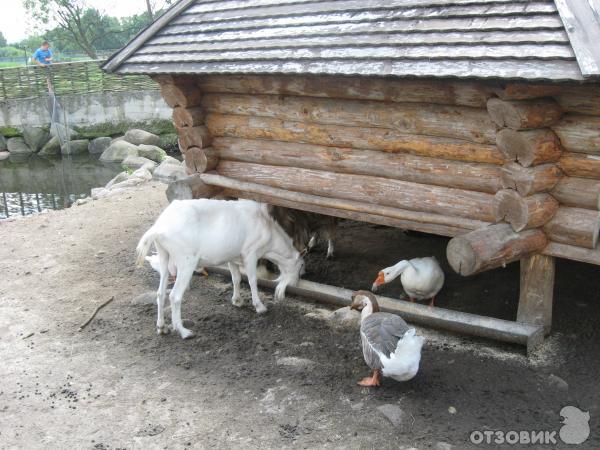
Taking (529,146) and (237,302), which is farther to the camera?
(237,302)

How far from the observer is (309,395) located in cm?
520

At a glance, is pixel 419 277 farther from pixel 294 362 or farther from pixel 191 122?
pixel 191 122

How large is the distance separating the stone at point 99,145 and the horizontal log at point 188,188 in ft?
53.6

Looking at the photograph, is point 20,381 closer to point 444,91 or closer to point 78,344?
point 78,344

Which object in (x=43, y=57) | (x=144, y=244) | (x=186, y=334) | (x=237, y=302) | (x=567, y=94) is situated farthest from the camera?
(x=43, y=57)

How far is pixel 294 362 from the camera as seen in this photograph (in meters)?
5.77

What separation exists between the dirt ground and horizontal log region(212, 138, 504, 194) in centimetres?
149

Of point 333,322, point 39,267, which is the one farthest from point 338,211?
point 39,267

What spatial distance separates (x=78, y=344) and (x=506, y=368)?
4.07 meters

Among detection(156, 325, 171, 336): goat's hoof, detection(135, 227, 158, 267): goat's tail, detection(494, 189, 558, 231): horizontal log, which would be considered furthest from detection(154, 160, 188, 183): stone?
detection(494, 189, 558, 231): horizontal log

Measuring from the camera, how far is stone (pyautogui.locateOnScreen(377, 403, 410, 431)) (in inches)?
185

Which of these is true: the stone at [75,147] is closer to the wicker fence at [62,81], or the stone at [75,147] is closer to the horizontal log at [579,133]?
the wicker fence at [62,81]

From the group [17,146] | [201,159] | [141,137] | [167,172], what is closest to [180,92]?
[201,159]

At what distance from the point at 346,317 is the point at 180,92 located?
326cm
